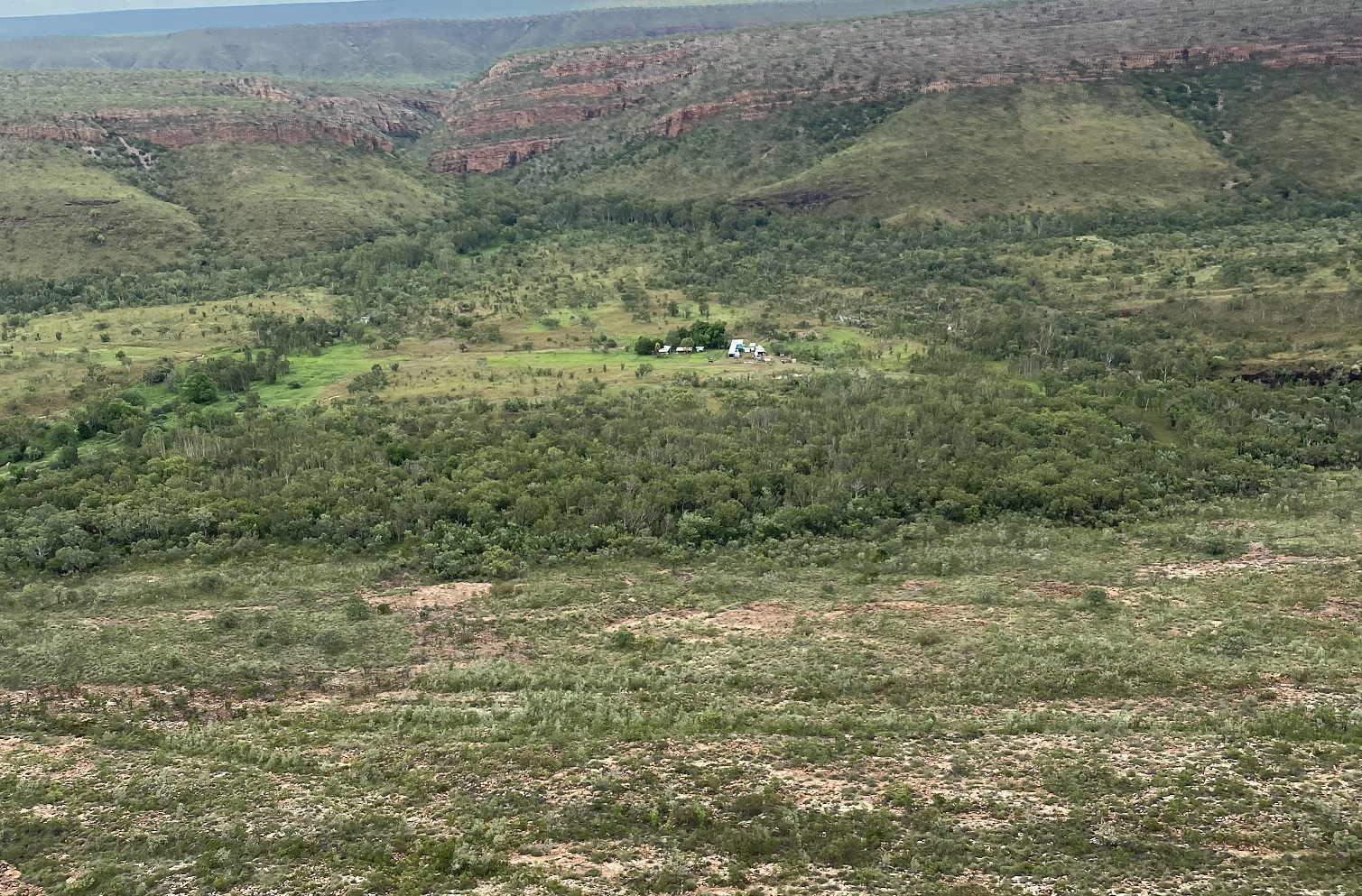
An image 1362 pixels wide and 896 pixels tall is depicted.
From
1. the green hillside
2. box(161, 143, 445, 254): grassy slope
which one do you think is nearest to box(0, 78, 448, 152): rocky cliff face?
box(161, 143, 445, 254): grassy slope

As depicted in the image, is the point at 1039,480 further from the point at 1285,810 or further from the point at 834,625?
the point at 1285,810

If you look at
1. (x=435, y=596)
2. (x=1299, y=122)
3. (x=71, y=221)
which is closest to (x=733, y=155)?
(x=1299, y=122)

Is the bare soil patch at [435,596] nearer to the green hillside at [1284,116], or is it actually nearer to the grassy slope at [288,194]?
the grassy slope at [288,194]

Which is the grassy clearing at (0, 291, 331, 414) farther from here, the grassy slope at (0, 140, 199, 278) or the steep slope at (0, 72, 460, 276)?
the steep slope at (0, 72, 460, 276)

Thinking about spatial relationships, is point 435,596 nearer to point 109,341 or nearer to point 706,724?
point 706,724

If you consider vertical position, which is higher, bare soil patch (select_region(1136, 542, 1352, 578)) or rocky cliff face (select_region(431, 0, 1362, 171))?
rocky cliff face (select_region(431, 0, 1362, 171))

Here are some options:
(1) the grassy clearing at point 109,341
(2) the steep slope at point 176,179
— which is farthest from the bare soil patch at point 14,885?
(2) the steep slope at point 176,179

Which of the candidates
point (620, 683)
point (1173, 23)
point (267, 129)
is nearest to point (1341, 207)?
point (1173, 23)
